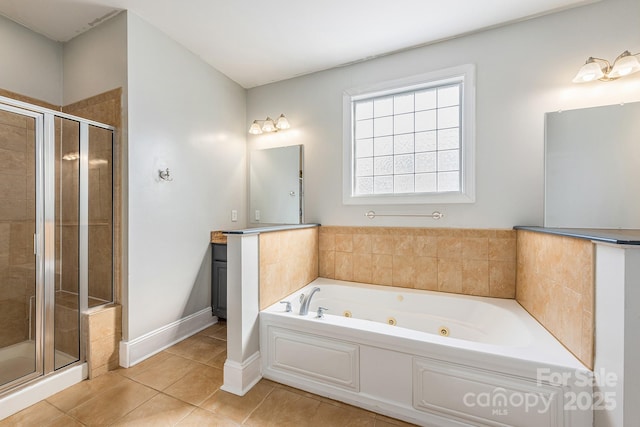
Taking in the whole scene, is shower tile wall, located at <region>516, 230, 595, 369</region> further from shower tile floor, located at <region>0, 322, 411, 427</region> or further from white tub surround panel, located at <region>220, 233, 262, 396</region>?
white tub surround panel, located at <region>220, 233, 262, 396</region>

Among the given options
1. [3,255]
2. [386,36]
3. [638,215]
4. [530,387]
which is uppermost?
[386,36]

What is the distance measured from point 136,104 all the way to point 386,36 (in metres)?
2.09

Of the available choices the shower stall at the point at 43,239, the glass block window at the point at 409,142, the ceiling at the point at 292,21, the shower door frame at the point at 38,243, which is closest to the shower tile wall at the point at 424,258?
the glass block window at the point at 409,142

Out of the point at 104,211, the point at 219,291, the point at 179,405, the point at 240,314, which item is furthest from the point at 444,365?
the point at 104,211

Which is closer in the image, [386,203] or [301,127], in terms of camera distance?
[386,203]

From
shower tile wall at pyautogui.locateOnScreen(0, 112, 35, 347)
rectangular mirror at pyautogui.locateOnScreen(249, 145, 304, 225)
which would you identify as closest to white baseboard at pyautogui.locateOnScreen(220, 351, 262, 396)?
shower tile wall at pyautogui.locateOnScreen(0, 112, 35, 347)

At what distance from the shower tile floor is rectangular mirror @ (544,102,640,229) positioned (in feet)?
6.18

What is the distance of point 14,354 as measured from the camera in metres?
1.61

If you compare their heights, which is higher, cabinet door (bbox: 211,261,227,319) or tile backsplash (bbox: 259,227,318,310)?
tile backsplash (bbox: 259,227,318,310)

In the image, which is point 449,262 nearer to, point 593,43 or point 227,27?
point 593,43

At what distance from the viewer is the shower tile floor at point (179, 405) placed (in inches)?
54.2

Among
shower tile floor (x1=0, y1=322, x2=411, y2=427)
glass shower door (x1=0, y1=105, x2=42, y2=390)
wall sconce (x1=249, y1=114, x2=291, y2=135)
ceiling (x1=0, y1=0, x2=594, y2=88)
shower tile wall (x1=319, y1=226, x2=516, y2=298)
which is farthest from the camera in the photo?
wall sconce (x1=249, y1=114, x2=291, y2=135)

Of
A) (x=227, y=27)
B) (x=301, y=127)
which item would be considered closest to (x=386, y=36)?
(x=301, y=127)

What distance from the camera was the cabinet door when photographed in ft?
8.47
